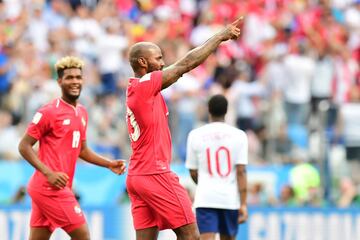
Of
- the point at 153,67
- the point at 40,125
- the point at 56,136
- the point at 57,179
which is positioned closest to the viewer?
the point at 153,67

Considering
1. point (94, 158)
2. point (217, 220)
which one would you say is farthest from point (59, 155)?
point (217, 220)

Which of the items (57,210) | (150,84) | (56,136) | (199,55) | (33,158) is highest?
(199,55)

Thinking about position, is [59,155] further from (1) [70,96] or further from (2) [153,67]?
(2) [153,67]

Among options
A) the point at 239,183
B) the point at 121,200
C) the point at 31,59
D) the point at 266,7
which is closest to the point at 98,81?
the point at 31,59

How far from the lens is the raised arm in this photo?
10367 millimetres

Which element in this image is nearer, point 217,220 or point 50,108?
point 50,108

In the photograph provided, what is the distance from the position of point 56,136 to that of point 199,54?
2607 millimetres

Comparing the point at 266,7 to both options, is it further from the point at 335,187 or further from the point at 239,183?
the point at 239,183

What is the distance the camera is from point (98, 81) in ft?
69.3

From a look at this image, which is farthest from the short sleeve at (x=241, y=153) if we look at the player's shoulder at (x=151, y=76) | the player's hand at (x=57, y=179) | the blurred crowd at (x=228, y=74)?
the blurred crowd at (x=228, y=74)

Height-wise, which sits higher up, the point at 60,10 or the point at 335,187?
the point at 60,10

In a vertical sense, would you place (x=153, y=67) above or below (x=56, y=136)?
above

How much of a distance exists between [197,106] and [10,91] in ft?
10.9

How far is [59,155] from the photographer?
12484mm
